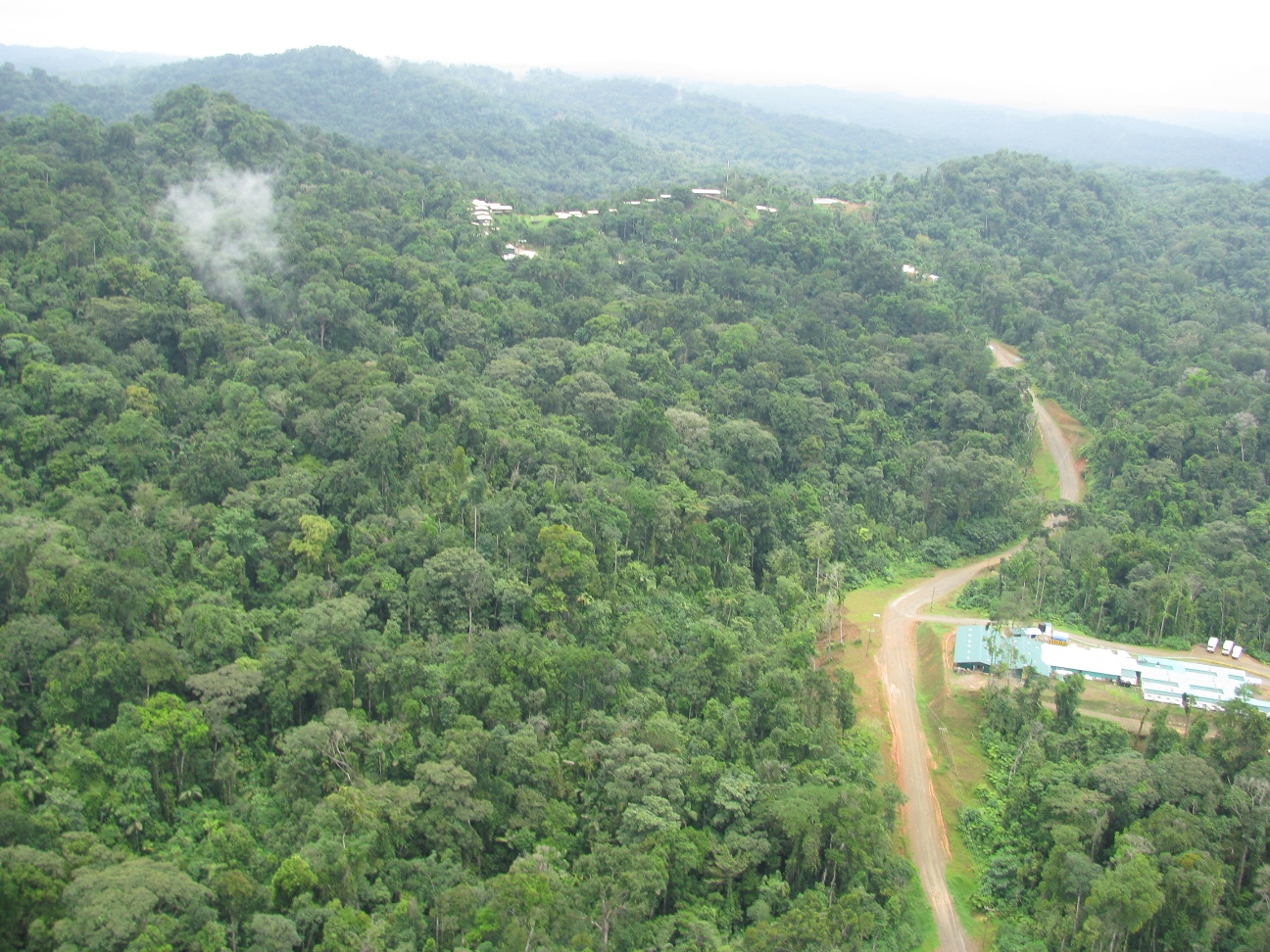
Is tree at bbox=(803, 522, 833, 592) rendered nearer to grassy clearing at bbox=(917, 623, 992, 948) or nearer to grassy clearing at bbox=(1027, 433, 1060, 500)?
grassy clearing at bbox=(917, 623, 992, 948)

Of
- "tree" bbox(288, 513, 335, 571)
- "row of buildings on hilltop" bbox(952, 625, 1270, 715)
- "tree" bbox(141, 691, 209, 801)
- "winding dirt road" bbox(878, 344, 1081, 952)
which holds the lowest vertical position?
"winding dirt road" bbox(878, 344, 1081, 952)

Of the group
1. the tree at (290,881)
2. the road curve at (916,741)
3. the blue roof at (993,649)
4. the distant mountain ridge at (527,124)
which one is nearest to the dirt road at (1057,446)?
the road curve at (916,741)

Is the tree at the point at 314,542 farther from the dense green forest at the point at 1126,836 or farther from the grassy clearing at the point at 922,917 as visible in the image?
the dense green forest at the point at 1126,836

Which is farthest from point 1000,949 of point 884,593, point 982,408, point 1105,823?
point 982,408

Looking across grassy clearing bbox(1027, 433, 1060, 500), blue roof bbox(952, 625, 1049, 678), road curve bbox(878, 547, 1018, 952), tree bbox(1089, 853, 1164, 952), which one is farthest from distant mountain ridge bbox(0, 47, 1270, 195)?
tree bbox(1089, 853, 1164, 952)

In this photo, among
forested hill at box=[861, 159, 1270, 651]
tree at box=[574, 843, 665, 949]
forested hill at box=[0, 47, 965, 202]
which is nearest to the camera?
tree at box=[574, 843, 665, 949]

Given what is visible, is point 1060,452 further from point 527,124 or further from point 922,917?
point 527,124
